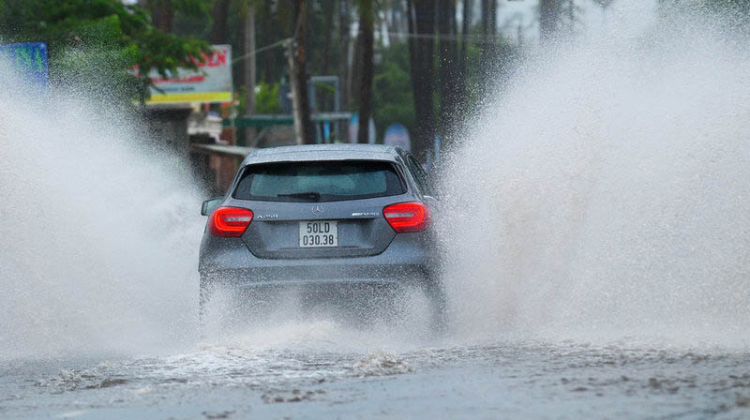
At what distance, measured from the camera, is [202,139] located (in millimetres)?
36938

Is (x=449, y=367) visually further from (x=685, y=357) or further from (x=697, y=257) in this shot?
(x=697, y=257)

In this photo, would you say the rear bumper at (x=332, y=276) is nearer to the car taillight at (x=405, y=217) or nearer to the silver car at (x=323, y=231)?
the silver car at (x=323, y=231)

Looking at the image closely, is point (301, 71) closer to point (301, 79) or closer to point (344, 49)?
point (301, 79)

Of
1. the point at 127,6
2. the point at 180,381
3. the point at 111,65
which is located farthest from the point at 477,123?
the point at 127,6

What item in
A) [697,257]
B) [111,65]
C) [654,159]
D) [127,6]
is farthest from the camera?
[127,6]

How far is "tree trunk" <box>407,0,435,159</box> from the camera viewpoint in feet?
114

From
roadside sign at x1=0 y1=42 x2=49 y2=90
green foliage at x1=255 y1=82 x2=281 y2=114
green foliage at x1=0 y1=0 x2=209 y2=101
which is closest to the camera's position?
roadside sign at x1=0 y1=42 x2=49 y2=90

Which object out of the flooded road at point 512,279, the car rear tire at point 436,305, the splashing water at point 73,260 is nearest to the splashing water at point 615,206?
the flooded road at point 512,279

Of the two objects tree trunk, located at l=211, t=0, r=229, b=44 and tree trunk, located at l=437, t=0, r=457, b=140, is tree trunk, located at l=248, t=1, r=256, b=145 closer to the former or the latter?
tree trunk, located at l=211, t=0, r=229, b=44

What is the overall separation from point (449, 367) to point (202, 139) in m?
30.8

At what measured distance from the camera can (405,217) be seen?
26.6 feet

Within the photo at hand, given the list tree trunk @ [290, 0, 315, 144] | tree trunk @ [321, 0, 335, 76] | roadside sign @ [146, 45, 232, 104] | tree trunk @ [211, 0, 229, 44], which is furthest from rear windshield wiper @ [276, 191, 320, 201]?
tree trunk @ [321, 0, 335, 76]

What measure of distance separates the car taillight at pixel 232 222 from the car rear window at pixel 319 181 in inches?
4.5

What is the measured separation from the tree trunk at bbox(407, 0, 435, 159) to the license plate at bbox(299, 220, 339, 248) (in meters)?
23.3
